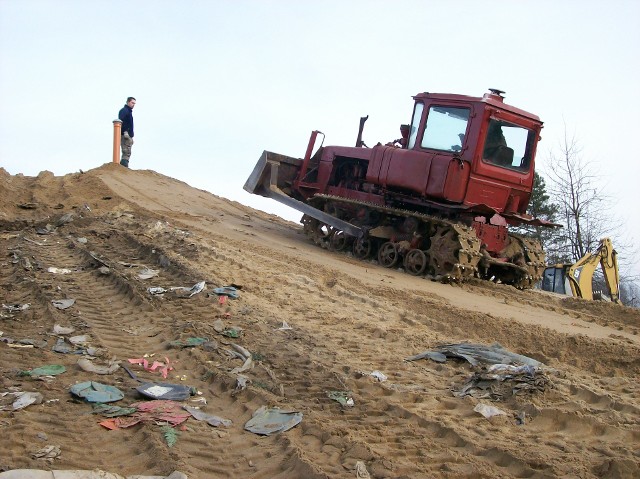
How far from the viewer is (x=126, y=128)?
18141mm

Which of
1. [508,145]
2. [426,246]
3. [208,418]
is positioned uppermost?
[508,145]

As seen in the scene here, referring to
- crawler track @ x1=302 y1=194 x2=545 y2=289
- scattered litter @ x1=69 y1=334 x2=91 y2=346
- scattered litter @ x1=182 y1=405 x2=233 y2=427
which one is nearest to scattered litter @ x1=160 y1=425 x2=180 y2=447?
scattered litter @ x1=182 y1=405 x2=233 y2=427

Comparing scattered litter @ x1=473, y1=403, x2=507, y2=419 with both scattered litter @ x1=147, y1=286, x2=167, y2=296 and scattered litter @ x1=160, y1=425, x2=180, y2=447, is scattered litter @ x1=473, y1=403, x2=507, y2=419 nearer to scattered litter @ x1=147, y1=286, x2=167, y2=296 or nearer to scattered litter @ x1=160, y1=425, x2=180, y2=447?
scattered litter @ x1=160, y1=425, x2=180, y2=447

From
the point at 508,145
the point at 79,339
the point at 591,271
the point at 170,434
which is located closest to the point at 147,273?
the point at 79,339

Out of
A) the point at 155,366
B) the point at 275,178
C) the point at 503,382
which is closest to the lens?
the point at 503,382

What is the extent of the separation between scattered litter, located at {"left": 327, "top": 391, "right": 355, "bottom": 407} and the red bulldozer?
6.03 m

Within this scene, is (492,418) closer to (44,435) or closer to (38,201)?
(44,435)

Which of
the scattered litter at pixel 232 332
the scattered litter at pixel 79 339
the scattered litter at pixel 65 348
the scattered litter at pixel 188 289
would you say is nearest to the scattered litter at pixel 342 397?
the scattered litter at pixel 232 332

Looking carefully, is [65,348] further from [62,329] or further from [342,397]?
[342,397]

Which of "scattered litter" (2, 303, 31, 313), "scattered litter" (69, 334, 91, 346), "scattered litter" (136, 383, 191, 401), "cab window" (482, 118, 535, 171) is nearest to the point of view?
"scattered litter" (136, 383, 191, 401)

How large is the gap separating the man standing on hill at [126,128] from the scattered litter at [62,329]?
1244 centimetres

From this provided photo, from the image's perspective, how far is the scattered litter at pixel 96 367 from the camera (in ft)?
16.8

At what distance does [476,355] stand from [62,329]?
364 cm

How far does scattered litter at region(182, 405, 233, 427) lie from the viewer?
4379mm
